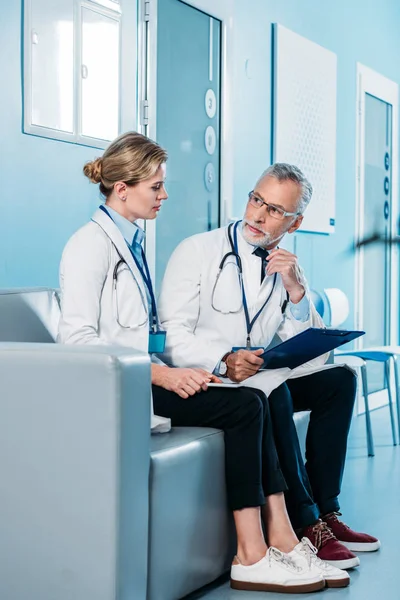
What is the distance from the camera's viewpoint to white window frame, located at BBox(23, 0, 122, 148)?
2.87m

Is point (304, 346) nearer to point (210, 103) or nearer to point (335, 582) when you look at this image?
point (335, 582)

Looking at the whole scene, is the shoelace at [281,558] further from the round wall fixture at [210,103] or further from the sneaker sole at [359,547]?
the round wall fixture at [210,103]

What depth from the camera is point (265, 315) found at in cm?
276

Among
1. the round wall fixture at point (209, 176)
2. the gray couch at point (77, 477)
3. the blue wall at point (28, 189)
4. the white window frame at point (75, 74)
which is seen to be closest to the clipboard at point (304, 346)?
the gray couch at point (77, 477)

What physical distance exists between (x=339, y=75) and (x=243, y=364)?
11.5 feet

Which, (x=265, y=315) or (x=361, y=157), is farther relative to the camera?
(x=361, y=157)

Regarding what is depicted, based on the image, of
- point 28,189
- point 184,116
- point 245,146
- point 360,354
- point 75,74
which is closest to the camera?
point 28,189

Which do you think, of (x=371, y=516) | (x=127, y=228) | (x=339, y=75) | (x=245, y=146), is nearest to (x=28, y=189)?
(x=127, y=228)

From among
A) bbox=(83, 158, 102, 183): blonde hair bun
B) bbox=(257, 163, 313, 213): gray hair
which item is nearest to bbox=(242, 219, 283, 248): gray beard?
bbox=(257, 163, 313, 213): gray hair

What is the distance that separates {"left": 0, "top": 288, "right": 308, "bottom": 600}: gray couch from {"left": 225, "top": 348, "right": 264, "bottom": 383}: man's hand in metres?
0.53

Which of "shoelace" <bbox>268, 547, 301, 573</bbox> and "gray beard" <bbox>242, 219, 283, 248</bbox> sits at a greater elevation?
"gray beard" <bbox>242, 219, 283, 248</bbox>

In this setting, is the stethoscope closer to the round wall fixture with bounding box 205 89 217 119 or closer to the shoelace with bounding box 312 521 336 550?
the shoelace with bounding box 312 521 336 550

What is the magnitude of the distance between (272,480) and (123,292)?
62cm

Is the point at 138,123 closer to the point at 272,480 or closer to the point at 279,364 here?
the point at 279,364
